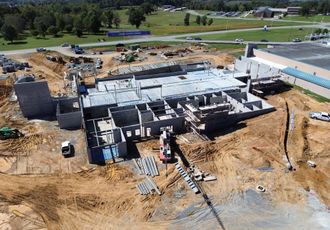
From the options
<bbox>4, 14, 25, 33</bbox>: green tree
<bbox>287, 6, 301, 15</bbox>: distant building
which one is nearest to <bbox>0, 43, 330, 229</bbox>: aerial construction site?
<bbox>4, 14, 25, 33</bbox>: green tree

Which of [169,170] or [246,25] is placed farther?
[246,25]

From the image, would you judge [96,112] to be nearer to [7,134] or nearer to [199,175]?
[7,134]

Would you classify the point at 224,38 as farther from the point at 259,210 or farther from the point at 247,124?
the point at 259,210

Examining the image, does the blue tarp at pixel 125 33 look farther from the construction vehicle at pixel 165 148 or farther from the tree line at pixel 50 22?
the construction vehicle at pixel 165 148

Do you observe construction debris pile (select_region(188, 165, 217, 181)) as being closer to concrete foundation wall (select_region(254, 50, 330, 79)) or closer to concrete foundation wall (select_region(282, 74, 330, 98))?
concrete foundation wall (select_region(282, 74, 330, 98))

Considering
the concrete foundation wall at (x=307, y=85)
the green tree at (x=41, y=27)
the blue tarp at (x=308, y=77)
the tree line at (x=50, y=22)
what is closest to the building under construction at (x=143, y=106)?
the concrete foundation wall at (x=307, y=85)

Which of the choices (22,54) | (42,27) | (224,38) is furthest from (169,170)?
(42,27)
